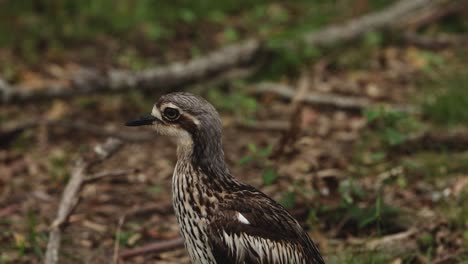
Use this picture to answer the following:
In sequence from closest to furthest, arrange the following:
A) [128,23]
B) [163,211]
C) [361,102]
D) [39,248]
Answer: [39,248] < [163,211] < [361,102] < [128,23]

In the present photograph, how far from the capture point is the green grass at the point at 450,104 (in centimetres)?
741

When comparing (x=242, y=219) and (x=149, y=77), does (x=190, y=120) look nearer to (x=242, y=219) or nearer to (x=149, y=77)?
(x=242, y=219)

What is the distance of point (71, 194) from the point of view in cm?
551

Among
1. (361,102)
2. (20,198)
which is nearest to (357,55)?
(361,102)

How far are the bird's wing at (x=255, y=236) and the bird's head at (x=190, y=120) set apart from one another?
37 cm

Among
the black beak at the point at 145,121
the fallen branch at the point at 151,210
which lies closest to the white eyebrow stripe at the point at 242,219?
the black beak at the point at 145,121

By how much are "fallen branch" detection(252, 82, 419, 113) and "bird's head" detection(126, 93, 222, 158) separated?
388 cm

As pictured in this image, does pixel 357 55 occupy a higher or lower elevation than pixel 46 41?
lower

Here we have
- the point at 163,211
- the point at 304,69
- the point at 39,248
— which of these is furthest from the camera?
the point at 304,69

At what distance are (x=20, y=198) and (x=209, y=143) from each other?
268 cm

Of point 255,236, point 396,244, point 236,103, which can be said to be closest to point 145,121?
point 255,236

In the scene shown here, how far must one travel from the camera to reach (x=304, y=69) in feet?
30.2

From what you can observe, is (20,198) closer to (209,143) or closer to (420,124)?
(209,143)

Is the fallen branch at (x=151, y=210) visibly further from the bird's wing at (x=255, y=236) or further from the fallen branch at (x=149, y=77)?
the fallen branch at (x=149, y=77)
